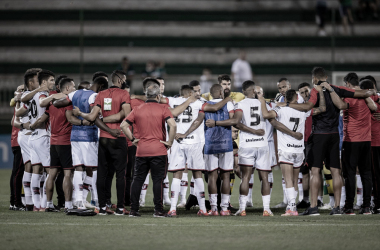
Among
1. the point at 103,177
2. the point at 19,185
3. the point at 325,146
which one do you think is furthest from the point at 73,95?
the point at 325,146

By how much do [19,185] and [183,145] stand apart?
3.17 m

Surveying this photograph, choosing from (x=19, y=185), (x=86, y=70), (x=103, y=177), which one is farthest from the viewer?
(x=86, y=70)

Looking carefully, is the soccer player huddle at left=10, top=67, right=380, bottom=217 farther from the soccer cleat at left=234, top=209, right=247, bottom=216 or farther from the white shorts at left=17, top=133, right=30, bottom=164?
the white shorts at left=17, top=133, right=30, bottom=164

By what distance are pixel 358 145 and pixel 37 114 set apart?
214 inches

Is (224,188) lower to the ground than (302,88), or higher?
lower

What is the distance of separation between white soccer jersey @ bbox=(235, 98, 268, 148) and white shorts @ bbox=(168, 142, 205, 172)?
29.1 inches

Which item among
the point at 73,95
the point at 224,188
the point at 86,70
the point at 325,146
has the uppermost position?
the point at 86,70

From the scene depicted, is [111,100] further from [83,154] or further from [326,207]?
[326,207]

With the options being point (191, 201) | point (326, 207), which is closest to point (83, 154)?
point (191, 201)

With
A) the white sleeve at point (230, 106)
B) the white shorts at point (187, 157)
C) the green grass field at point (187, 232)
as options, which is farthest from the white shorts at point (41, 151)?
the white sleeve at point (230, 106)

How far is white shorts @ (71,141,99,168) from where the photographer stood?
9484 mm

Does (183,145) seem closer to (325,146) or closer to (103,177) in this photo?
(103,177)

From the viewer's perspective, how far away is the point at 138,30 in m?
24.7

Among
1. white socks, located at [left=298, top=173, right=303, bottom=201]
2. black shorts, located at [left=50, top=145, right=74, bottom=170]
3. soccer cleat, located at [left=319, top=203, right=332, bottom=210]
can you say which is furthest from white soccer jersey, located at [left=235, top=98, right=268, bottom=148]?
black shorts, located at [left=50, top=145, right=74, bottom=170]
